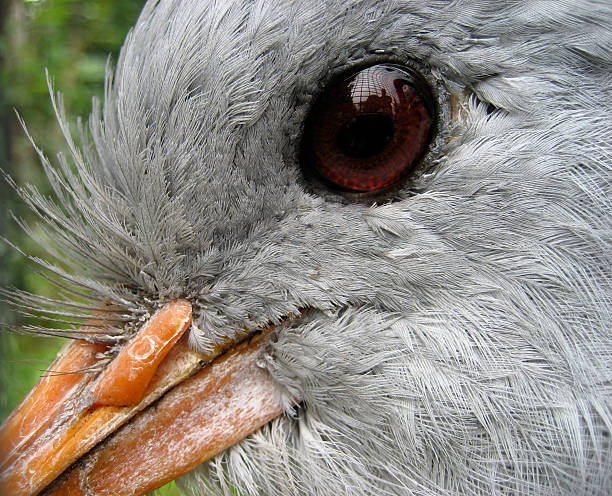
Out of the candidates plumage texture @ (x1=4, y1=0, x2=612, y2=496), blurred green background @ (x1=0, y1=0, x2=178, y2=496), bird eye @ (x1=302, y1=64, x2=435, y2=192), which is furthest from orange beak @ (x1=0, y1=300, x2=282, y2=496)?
blurred green background @ (x1=0, y1=0, x2=178, y2=496)

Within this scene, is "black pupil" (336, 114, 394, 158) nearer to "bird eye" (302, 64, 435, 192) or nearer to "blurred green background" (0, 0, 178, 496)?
"bird eye" (302, 64, 435, 192)

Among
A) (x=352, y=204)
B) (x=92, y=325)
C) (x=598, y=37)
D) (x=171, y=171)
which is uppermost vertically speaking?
(x=598, y=37)

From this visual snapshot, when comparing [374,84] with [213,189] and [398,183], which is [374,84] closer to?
[398,183]

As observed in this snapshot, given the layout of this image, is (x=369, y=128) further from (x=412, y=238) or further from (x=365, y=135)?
(x=412, y=238)

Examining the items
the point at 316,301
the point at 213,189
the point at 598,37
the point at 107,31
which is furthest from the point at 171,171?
the point at 107,31

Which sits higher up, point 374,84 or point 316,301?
point 374,84

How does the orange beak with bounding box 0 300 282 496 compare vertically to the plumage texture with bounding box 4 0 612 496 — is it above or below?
below

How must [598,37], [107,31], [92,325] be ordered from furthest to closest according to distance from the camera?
[107,31] → [92,325] → [598,37]
